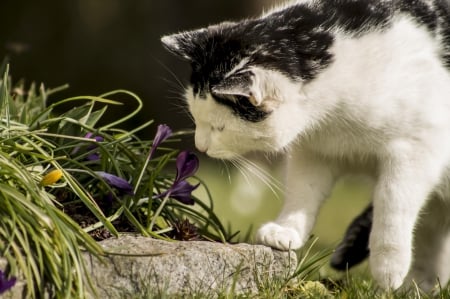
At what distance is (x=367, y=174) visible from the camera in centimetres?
274

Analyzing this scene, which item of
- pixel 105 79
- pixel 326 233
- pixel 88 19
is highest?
pixel 88 19

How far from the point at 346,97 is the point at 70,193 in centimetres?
89

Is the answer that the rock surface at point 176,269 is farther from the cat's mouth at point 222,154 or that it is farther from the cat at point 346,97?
the cat's mouth at point 222,154

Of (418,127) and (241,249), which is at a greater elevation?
(418,127)

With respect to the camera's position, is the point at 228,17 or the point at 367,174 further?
the point at 228,17

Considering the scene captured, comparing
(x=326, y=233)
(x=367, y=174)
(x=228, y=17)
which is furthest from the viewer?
(x=228, y=17)

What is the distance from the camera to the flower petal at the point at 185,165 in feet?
7.90

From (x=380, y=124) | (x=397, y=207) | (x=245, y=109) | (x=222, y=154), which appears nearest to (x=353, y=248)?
(x=397, y=207)

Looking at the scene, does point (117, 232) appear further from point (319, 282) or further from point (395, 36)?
point (395, 36)

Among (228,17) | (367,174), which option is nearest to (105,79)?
(228,17)

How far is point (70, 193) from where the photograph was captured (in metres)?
2.37

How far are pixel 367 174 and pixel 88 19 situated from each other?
3970 millimetres

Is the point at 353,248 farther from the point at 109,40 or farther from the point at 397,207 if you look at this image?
the point at 109,40

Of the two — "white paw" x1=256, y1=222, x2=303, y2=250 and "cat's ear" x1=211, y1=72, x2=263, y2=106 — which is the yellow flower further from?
"white paw" x1=256, y1=222, x2=303, y2=250
